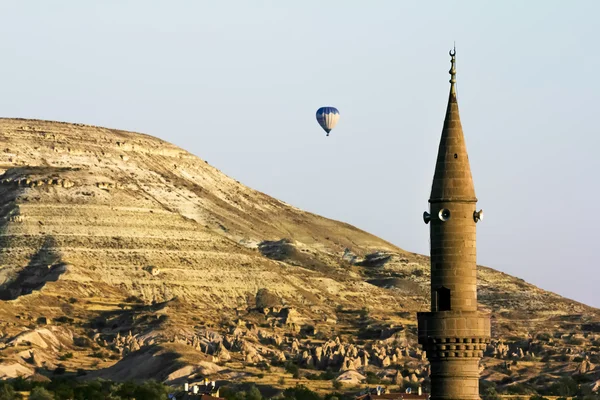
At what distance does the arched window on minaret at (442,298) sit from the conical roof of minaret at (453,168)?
2250 millimetres

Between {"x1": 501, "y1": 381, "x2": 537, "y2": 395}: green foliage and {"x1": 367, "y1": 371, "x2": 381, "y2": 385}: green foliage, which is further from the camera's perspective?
{"x1": 367, "y1": 371, "x2": 381, "y2": 385}: green foliage

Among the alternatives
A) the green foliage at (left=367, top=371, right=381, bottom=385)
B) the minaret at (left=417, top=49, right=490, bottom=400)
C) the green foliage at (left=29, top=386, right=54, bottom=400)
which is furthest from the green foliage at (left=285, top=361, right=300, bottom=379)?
the minaret at (left=417, top=49, right=490, bottom=400)

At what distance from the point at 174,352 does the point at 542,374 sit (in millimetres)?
34837

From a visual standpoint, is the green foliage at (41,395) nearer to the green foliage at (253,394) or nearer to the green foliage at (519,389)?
the green foliage at (253,394)

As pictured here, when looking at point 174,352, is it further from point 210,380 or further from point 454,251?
point 454,251

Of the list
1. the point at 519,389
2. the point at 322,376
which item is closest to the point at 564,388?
the point at 519,389

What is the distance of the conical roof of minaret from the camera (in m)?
52.4

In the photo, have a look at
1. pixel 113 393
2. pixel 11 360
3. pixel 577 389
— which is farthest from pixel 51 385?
pixel 577 389

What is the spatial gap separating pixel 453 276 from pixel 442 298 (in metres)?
0.88

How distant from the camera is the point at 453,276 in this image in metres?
51.9

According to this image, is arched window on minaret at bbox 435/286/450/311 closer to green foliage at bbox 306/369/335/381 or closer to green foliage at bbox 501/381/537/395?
green foliage at bbox 501/381/537/395

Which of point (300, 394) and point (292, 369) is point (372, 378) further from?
point (300, 394)

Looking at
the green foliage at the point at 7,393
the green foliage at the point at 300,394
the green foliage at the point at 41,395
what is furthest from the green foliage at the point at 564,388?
the green foliage at the point at 7,393

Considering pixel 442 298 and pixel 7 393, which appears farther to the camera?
pixel 7 393
